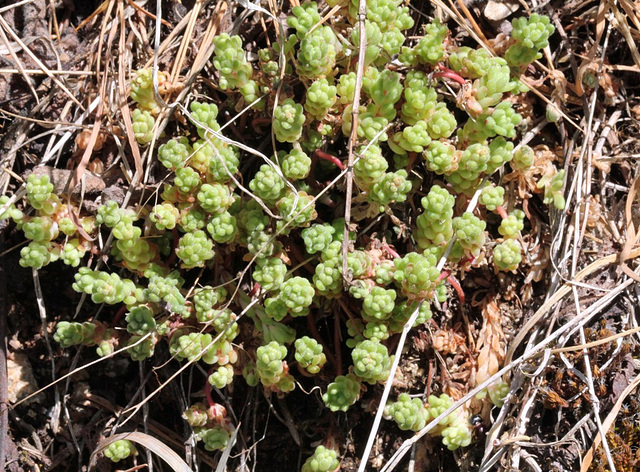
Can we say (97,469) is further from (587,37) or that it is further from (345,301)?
(587,37)

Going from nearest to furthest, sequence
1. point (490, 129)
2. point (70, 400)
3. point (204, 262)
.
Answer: point (490, 129) < point (204, 262) < point (70, 400)

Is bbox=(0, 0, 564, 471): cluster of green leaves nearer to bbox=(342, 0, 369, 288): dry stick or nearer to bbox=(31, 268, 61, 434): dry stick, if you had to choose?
bbox=(342, 0, 369, 288): dry stick

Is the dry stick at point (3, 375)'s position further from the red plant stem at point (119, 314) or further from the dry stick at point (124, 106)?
the dry stick at point (124, 106)

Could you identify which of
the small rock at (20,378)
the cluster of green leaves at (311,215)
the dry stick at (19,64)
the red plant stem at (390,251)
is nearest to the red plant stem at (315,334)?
the cluster of green leaves at (311,215)

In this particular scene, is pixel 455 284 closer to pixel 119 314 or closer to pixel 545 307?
pixel 545 307

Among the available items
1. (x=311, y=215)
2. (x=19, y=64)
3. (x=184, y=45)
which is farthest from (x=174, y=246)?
(x=19, y=64)

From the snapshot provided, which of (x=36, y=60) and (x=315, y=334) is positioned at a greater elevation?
(x=36, y=60)

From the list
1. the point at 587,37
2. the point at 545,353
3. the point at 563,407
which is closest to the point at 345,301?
the point at 545,353
